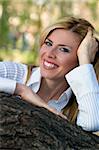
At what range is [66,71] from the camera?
344cm

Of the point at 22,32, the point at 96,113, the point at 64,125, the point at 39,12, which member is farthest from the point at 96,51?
the point at 22,32

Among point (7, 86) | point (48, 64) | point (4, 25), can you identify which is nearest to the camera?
point (7, 86)

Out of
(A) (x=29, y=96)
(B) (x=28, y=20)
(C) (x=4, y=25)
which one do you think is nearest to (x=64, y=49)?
(A) (x=29, y=96)

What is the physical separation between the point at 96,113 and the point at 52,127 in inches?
25.3

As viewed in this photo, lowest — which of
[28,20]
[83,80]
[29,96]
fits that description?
[29,96]

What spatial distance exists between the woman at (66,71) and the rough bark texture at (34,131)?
0.49 m

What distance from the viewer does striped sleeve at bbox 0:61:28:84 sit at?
3.31 m

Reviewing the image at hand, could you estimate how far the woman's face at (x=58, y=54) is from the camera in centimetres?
333

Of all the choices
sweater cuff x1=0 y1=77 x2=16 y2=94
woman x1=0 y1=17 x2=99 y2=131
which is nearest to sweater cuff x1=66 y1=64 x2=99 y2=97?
woman x1=0 y1=17 x2=99 y2=131

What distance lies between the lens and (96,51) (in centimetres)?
351

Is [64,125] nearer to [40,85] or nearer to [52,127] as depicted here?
[52,127]

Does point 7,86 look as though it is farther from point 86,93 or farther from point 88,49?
point 88,49

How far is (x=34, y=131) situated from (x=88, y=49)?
1.10 metres

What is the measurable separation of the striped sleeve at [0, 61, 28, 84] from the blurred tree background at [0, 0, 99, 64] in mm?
6068
